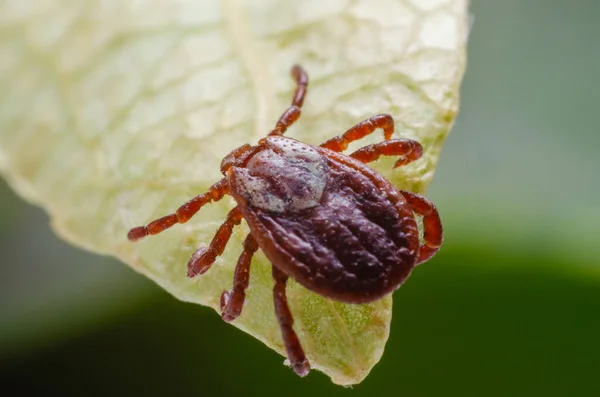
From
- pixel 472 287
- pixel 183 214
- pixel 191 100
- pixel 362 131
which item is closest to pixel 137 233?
pixel 183 214

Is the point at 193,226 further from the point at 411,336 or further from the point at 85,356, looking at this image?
the point at 85,356

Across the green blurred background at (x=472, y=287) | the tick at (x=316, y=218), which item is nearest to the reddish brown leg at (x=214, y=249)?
the tick at (x=316, y=218)

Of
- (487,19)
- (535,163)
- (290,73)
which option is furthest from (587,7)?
(290,73)

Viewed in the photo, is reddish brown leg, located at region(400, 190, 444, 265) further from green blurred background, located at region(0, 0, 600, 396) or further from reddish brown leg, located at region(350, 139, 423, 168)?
green blurred background, located at region(0, 0, 600, 396)

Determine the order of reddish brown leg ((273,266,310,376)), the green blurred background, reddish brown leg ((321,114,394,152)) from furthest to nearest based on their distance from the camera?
the green blurred background < reddish brown leg ((321,114,394,152)) < reddish brown leg ((273,266,310,376))

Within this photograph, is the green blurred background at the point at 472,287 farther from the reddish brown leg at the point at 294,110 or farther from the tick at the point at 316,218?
the reddish brown leg at the point at 294,110

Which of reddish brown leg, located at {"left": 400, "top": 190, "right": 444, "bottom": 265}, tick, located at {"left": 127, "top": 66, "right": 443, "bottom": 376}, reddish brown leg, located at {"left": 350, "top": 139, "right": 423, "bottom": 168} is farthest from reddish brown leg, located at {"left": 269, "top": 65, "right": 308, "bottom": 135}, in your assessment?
reddish brown leg, located at {"left": 400, "top": 190, "right": 444, "bottom": 265}
